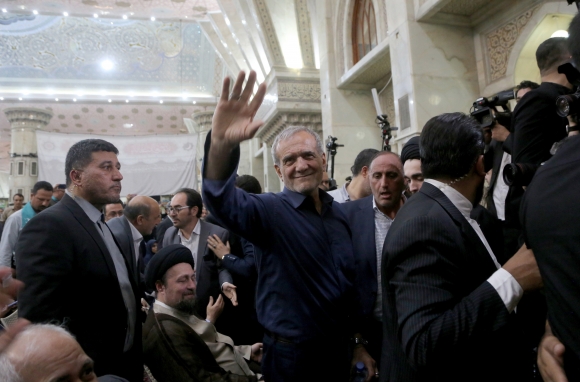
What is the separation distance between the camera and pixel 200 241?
2.63 meters

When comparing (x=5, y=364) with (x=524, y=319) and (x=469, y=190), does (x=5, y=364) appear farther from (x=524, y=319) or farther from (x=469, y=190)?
(x=524, y=319)

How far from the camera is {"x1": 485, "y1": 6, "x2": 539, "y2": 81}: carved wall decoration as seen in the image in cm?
363

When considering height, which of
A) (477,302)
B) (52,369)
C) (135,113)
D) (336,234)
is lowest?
(52,369)

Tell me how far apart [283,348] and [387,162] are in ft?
3.42

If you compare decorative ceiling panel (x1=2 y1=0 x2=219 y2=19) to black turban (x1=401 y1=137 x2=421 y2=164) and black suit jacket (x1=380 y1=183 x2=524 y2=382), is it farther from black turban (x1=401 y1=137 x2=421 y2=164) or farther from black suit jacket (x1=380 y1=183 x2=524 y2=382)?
black suit jacket (x1=380 y1=183 x2=524 y2=382)

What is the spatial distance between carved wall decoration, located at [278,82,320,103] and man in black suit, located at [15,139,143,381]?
18.1 feet

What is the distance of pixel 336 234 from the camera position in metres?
1.51

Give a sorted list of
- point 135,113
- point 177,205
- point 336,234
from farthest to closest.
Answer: point 135,113, point 177,205, point 336,234

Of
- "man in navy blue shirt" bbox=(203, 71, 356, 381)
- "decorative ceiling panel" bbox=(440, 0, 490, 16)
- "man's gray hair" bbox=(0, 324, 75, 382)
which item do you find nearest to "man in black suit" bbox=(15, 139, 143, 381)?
"man's gray hair" bbox=(0, 324, 75, 382)

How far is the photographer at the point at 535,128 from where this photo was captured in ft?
5.01

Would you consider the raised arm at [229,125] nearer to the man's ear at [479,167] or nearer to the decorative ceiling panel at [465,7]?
the man's ear at [479,167]

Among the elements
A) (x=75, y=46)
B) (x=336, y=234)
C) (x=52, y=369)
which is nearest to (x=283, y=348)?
(x=336, y=234)

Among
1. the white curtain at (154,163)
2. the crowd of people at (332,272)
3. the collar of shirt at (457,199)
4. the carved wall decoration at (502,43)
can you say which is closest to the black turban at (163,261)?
the crowd of people at (332,272)

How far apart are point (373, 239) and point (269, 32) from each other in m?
6.27
